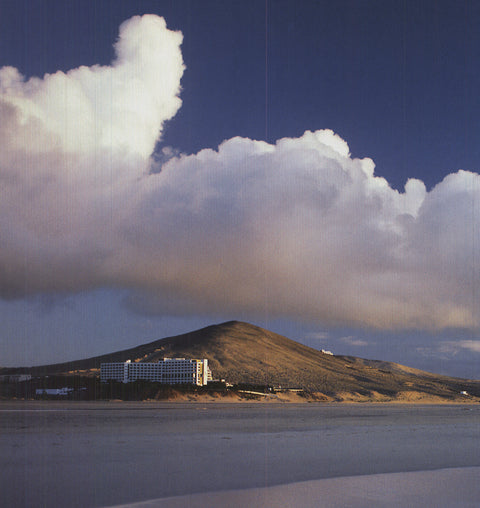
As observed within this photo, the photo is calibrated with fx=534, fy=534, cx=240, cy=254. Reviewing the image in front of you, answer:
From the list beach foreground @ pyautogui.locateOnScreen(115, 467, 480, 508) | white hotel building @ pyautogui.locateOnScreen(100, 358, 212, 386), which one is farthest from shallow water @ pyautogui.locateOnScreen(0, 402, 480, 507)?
white hotel building @ pyautogui.locateOnScreen(100, 358, 212, 386)

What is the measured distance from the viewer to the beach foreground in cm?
1175

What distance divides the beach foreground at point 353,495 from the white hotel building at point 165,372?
154452 mm

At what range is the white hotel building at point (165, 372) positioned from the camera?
169 m

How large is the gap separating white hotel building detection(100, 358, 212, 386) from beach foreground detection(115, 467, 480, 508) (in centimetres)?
15445

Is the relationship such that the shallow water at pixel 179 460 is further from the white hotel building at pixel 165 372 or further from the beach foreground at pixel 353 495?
the white hotel building at pixel 165 372

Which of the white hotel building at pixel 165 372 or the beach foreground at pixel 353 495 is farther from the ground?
the beach foreground at pixel 353 495

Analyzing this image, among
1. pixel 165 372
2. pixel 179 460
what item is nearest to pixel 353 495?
pixel 179 460

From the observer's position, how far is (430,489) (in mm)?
13828

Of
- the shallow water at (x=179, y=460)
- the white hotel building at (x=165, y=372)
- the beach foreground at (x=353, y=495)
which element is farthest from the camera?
the white hotel building at (x=165, y=372)

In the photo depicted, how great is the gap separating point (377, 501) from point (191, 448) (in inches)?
449

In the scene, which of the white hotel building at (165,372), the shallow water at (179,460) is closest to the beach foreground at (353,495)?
the shallow water at (179,460)

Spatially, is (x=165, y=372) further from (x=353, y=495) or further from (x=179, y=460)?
(x=353, y=495)

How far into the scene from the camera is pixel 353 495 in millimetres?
12727

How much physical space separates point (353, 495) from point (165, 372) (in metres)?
171
